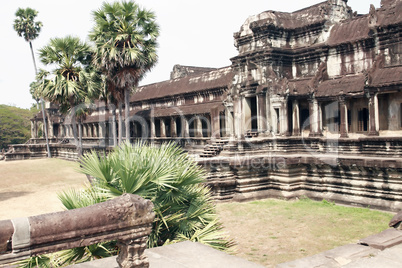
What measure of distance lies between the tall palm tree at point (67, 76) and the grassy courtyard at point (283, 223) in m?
6.29

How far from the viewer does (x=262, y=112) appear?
17.4 metres

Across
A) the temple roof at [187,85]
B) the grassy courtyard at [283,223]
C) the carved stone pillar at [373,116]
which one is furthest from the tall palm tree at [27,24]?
the carved stone pillar at [373,116]

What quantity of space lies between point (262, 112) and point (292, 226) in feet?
24.5

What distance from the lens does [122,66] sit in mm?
21375

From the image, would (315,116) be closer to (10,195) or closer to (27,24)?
(10,195)

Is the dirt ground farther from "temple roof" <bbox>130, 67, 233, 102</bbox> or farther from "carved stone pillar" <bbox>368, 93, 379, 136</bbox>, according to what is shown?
"carved stone pillar" <bbox>368, 93, 379, 136</bbox>

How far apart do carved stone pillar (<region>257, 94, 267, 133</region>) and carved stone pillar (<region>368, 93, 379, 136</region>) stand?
4.49 metres

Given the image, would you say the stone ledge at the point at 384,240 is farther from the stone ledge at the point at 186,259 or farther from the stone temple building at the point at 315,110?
the stone temple building at the point at 315,110

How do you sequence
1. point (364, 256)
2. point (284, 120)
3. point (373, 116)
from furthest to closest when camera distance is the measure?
point (284, 120) < point (373, 116) < point (364, 256)

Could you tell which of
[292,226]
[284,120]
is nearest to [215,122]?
[284,120]

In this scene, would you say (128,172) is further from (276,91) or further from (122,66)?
(122,66)

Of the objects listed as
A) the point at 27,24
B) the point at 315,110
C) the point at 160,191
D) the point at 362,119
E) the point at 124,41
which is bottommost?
the point at 160,191

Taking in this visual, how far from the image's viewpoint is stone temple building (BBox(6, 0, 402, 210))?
13.6 metres

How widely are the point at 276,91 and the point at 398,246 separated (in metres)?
11.2
